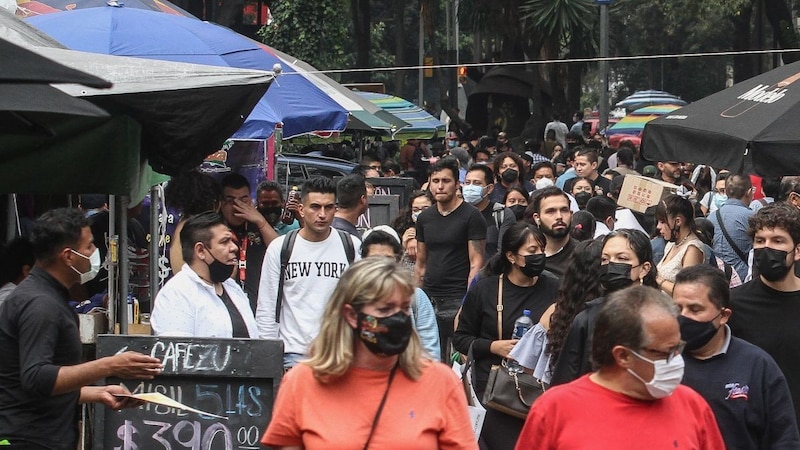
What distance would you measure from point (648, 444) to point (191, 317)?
2.97 meters

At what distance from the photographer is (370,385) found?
13.3 ft

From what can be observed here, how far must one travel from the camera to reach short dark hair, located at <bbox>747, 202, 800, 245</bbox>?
21.4ft

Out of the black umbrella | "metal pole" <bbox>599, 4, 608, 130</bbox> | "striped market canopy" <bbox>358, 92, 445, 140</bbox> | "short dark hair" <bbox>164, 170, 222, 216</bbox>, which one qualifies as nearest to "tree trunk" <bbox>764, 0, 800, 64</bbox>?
"metal pole" <bbox>599, 4, 608, 130</bbox>

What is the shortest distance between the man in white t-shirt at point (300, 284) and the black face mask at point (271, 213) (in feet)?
6.36

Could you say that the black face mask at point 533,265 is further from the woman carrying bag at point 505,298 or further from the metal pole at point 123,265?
the metal pole at point 123,265

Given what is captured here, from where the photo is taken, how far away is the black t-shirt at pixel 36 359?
545cm

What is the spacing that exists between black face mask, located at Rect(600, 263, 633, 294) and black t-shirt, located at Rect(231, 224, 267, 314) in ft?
11.0

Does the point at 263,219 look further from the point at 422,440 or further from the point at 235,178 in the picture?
the point at 422,440

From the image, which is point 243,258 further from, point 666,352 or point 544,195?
point 666,352

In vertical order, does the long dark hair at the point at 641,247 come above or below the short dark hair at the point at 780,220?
below

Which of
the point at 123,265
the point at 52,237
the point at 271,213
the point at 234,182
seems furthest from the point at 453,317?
the point at 52,237

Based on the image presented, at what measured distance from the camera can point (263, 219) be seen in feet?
28.9

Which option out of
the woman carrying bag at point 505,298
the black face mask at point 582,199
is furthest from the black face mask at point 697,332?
the black face mask at point 582,199

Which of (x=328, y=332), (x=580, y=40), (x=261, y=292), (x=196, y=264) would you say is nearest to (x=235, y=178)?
(x=261, y=292)
